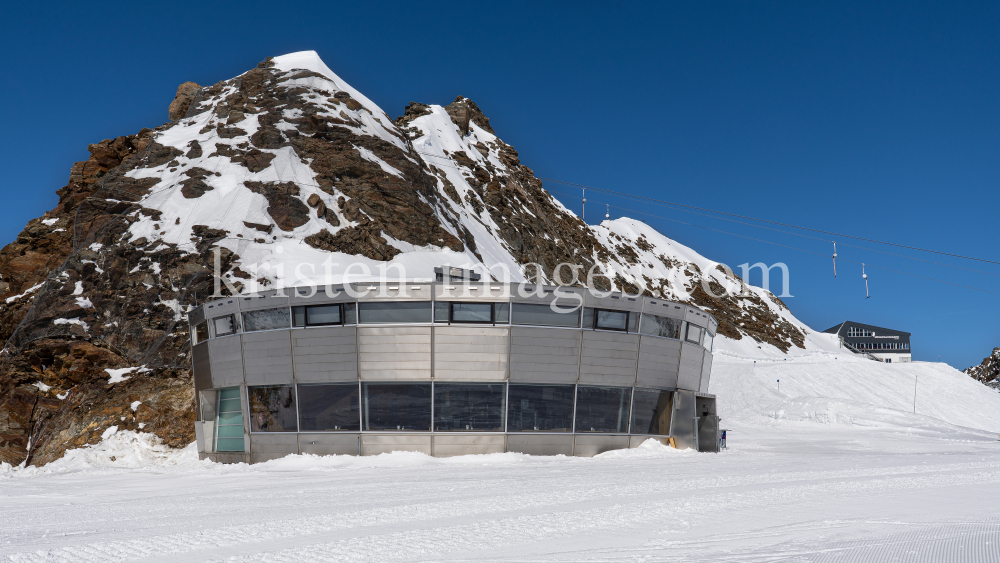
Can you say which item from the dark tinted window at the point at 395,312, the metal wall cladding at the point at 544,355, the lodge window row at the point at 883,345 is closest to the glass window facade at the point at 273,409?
the dark tinted window at the point at 395,312

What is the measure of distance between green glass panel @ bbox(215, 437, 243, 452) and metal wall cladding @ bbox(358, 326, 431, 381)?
5.88 m

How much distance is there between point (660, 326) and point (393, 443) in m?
10.5

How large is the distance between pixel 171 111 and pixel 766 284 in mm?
109810

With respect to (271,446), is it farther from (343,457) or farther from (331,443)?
(343,457)

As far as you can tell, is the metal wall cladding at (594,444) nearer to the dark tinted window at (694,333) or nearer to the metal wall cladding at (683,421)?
the metal wall cladding at (683,421)

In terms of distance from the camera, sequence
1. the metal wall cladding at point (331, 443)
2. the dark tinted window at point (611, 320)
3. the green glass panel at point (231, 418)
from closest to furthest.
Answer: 1. the metal wall cladding at point (331, 443)
2. the dark tinted window at point (611, 320)
3. the green glass panel at point (231, 418)

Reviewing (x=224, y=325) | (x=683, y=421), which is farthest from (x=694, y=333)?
(x=224, y=325)

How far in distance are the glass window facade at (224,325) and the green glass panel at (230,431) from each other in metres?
3.44

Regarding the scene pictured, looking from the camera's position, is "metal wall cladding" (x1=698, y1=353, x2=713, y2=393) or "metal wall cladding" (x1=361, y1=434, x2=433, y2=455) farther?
"metal wall cladding" (x1=698, y1=353, x2=713, y2=393)

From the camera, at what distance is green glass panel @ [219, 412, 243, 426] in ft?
86.4

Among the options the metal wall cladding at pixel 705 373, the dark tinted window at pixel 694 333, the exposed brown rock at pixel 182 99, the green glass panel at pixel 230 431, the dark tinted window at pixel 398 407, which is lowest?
the green glass panel at pixel 230 431

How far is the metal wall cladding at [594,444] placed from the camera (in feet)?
81.3

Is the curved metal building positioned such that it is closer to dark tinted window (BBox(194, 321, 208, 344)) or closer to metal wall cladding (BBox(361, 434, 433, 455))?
metal wall cladding (BBox(361, 434, 433, 455))

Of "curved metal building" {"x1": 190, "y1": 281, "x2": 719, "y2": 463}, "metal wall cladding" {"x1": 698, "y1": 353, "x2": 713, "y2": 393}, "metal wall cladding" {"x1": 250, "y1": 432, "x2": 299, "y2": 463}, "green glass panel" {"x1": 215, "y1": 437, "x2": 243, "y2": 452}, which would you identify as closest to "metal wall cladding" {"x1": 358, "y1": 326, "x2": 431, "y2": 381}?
"curved metal building" {"x1": 190, "y1": 281, "x2": 719, "y2": 463}
